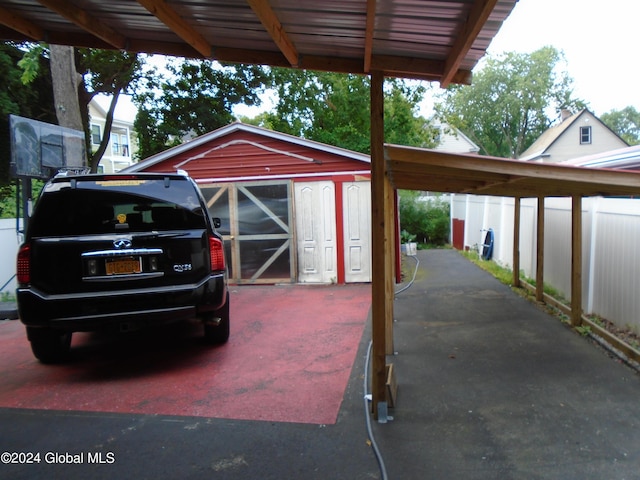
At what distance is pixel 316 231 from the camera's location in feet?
32.0

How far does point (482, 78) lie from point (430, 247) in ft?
106

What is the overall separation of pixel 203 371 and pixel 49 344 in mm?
1651

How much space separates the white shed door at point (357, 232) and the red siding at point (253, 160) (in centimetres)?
48

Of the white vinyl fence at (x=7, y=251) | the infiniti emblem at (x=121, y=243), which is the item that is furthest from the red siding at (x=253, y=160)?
the infiniti emblem at (x=121, y=243)

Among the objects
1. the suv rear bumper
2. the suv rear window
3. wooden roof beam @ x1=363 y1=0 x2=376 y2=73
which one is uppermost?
wooden roof beam @ x1=363 y1=0 x2=376 y2=73

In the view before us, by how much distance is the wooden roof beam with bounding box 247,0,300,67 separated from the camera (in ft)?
8.04

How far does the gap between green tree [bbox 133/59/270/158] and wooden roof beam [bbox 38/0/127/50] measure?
624 inches

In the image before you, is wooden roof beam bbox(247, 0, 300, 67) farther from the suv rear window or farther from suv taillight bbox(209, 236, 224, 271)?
suv taillight bbox(209, 236, 224, 271)

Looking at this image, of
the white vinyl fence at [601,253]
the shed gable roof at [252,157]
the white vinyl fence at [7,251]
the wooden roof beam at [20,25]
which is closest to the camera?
the wooden roof beam at [20,25]

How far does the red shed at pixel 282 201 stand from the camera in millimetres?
9586

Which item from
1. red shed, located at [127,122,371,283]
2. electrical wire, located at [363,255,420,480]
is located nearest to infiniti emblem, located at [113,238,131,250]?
electrical wire, located at [363,255,420,480]

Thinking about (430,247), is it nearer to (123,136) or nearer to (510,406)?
(510,406)

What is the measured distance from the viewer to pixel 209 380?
439 cm

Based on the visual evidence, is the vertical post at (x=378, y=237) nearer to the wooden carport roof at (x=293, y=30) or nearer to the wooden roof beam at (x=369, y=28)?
the wooden roof beam at (x=369, y=28)
